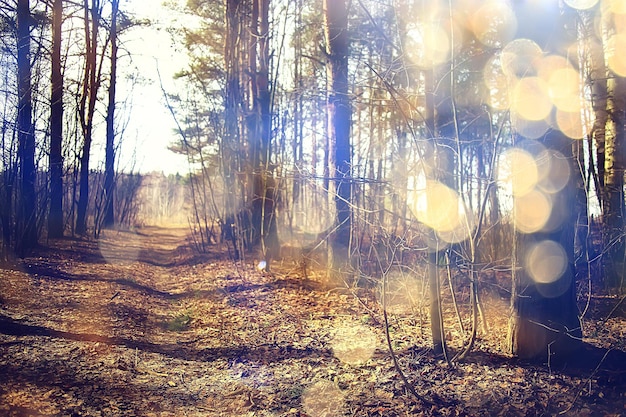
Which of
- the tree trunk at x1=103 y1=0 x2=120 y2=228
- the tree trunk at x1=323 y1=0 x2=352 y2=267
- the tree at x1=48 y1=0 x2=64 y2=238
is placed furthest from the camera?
the tree trunk at x1=103 y1=0 x2=120 y2=228

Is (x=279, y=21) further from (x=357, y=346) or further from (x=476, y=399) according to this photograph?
(x=476, y=399)

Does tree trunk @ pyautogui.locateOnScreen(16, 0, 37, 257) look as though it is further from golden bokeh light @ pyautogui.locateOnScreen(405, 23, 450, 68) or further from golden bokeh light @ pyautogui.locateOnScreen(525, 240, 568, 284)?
golden bokeh light @ pyautogui.locateOnScreen(525, 240, 568, 284)

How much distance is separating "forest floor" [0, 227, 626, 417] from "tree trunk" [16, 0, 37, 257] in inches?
49.3

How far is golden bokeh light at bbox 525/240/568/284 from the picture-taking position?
3.86 metres

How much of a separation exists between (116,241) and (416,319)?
12.6 meters

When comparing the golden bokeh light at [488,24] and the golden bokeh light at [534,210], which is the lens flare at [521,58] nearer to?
the golden bokeh light at [534,210]

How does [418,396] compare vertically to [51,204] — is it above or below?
below

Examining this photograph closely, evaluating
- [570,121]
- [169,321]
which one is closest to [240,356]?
[169,321]

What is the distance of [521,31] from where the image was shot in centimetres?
401

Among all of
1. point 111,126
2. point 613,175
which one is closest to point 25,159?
point 111,126

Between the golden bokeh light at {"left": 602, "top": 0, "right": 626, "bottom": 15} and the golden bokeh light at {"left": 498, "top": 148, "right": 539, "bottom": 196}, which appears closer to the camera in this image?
the golden bokeh light at {"left": 498, "top": 148, "right": 539, "bottom": 196}

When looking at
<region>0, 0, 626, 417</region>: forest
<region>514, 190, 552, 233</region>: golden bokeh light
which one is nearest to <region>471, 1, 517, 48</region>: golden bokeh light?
<region>0, 0, 626, 417</region>: forest

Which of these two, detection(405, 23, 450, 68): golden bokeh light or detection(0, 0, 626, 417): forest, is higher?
detection(405, 23, 450, 68): golden bokeh light

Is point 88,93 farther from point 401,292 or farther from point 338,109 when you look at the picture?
point 401,292
